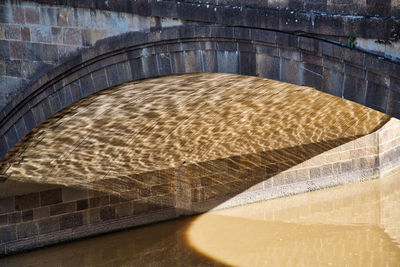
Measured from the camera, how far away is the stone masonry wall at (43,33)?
224 inches

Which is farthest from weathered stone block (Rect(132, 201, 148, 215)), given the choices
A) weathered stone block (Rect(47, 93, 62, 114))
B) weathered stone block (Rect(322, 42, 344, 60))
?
weathered stone block (Rect(322, 42, 344, 60))

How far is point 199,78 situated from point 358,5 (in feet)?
6.06

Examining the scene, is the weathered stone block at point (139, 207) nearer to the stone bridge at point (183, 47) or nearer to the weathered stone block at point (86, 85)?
the stone bridge at point (183, 47)

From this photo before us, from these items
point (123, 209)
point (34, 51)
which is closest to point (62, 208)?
point (123, 209)

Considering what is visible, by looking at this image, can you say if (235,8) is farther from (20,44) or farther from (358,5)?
(20,44)

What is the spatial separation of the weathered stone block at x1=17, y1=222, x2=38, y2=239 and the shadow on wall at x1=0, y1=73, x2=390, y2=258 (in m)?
0.01

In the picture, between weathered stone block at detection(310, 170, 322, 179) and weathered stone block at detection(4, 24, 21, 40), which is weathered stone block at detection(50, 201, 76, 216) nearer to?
weathered stone block at detection(4, 24, 21, 40)

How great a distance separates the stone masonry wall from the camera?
5.70 meters

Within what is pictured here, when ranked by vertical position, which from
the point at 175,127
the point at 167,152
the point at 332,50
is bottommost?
the point at 167,152

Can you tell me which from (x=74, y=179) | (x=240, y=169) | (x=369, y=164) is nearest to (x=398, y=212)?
(x=369, y=164)

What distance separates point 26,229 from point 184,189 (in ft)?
7.14

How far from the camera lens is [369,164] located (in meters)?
10.7

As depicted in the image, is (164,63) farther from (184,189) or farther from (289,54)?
(184,189)

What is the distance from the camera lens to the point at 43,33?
628 cm
